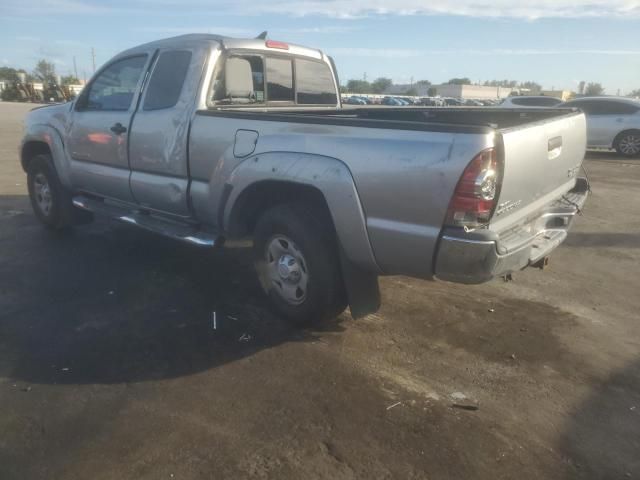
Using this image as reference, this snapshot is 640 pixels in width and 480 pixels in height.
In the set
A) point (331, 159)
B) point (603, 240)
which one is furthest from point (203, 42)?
point (603, 240)

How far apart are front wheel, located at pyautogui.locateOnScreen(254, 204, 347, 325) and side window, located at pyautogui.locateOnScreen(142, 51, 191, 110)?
148 centimetres

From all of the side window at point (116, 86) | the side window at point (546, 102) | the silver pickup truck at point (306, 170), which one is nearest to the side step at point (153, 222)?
the silver pickup truck at point (306, 170)

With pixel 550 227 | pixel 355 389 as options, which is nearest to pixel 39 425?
pixel 355 389

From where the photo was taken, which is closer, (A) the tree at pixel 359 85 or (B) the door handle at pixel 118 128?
(B) the door handle at pixel 118 128

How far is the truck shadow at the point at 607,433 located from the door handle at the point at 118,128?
431cm

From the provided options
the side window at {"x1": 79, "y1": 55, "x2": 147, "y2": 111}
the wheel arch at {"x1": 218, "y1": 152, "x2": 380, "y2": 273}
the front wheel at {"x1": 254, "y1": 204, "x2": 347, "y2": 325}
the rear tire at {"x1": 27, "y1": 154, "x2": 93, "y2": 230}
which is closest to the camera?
the wheel arch at {"x1": 218, "y1": 152, "x2": 380, "y2": 273}

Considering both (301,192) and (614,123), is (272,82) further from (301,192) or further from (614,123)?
(614,123)

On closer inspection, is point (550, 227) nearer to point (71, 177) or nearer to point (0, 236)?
point (71, 177)

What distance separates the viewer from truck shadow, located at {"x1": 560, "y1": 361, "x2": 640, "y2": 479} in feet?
8.93

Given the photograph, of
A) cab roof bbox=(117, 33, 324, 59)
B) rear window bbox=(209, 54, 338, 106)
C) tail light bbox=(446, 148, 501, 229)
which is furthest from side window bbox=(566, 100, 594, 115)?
Result: tail light bbox=(446, 148, 501, 229)

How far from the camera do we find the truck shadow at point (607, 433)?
2.72m

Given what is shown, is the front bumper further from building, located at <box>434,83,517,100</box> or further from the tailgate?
building, located at <box>434,83,517,100</box>

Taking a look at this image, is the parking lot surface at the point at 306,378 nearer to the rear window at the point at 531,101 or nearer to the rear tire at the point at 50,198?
the rear tire at the point at 50,198

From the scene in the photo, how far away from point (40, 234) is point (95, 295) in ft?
7.67
